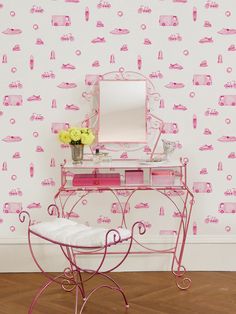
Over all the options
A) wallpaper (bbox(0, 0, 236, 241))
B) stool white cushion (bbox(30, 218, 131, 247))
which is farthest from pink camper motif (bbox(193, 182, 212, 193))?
stool white cushion (bbox(30, 218, 131, 247))

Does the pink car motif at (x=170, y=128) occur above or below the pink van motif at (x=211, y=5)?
below

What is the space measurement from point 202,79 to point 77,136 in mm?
1091

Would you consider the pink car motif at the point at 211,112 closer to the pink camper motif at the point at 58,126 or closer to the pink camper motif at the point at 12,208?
the pink camper motif at the point at 58,126

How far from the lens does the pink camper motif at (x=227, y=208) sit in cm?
475

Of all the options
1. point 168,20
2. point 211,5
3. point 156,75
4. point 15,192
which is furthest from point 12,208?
point 211,5

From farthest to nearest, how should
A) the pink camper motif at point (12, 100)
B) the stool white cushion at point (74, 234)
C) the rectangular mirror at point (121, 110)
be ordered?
the pink camper motif at point (12, 100) < the rectangular mirror at point (121, 110) < the stool white cushion at point (74, 234)

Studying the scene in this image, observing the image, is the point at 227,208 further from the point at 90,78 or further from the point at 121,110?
the point at 90,78

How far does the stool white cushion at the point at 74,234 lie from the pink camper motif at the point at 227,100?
5.21ft

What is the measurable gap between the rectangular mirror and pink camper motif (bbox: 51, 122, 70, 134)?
275mm

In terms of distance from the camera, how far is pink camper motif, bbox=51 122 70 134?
4719mm

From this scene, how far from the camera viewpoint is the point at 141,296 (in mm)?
4086

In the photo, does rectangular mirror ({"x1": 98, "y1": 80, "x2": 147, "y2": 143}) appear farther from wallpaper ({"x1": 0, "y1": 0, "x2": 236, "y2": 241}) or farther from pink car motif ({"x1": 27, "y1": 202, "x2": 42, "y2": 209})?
pink car motif ({"x1": 27, "y1": 202, "x2": 42, "y2": 209})

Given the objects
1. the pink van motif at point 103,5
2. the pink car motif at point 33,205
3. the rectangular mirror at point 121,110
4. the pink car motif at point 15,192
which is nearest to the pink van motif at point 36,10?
the pink van motif at point 103,5

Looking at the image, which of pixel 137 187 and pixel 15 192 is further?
pixel 15 192
